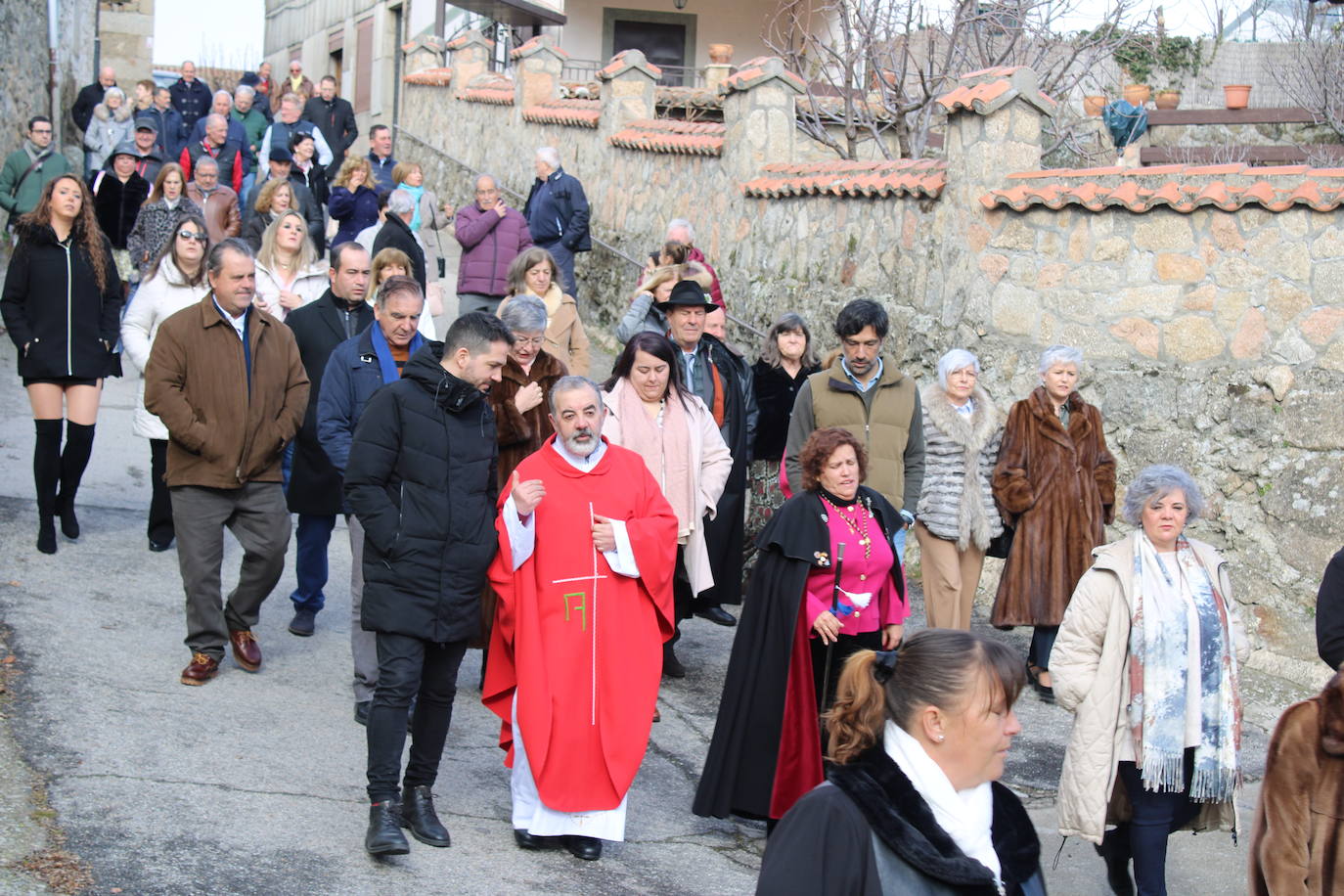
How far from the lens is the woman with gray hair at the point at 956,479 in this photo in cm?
763

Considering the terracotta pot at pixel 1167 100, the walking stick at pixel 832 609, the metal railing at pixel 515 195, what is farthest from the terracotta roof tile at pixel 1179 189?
the terracotta pot at pixel 1167 100

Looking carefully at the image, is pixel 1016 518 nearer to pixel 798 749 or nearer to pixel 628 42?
pixel 798 749

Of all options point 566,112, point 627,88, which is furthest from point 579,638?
point 566,112

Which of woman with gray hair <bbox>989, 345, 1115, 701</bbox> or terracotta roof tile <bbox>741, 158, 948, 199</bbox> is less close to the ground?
terracotta roof tile <bbox>741, 158, 948, 199</bbox>

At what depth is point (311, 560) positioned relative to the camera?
7.60 metres

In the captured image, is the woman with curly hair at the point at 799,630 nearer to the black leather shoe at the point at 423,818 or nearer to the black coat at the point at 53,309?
the black leather shoe at the point at 423,818

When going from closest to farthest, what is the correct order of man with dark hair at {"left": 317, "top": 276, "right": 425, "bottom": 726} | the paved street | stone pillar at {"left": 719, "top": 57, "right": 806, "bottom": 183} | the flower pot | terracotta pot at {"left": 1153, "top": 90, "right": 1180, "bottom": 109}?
the paved street, man with dark hair at {"left": 317, "top": 276, "right": 425, "bottom": 726}, stone pillar at {"left": 719, "top": 57, "right": 806, "bottom": 183}, the flower pot, terracotta pot at {"left": 1153, "top": 90, "right": 1180, "bottom": 109}

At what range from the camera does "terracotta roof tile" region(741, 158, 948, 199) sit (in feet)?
32.8

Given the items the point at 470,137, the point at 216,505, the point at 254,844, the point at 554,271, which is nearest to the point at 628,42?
the point at 470,137

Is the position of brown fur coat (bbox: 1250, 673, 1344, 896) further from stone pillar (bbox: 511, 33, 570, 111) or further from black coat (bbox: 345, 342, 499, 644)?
stone pillar (bbox: 511, 33, 570, 111)

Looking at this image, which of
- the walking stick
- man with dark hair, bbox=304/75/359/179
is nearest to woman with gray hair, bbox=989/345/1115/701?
the walking stick

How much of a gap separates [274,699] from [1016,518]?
370 centimetres

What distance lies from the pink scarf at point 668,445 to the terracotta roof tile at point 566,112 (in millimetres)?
9933

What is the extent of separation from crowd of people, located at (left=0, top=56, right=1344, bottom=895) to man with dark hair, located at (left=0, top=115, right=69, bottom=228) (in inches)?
214
